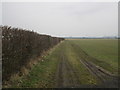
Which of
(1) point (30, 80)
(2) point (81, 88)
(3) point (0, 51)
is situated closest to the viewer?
(3) point (0, 51)

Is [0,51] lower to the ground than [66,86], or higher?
higher

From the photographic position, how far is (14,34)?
6949 millimetres

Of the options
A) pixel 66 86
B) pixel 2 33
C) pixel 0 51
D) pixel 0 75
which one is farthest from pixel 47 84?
pixel 2 33

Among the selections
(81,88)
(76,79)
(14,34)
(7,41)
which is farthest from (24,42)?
(81,88)

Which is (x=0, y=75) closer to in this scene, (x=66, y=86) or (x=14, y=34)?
(x=14, y=34)

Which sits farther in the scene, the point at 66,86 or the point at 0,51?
the point at 66,86

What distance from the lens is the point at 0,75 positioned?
19.7ft

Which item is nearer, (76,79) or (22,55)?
(76,79)

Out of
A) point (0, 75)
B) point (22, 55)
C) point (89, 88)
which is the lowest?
point (89, 88)

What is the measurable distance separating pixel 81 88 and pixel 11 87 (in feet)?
10.1

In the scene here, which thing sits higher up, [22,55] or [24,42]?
[24,42]

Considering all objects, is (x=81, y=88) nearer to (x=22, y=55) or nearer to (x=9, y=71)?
(x=9, y=71)

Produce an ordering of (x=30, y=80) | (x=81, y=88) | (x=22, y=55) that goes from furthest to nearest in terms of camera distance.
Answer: (x=22, y=55) → (x=30, y=80) → (x=81, y=88)

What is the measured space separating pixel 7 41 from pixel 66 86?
3348 mm
